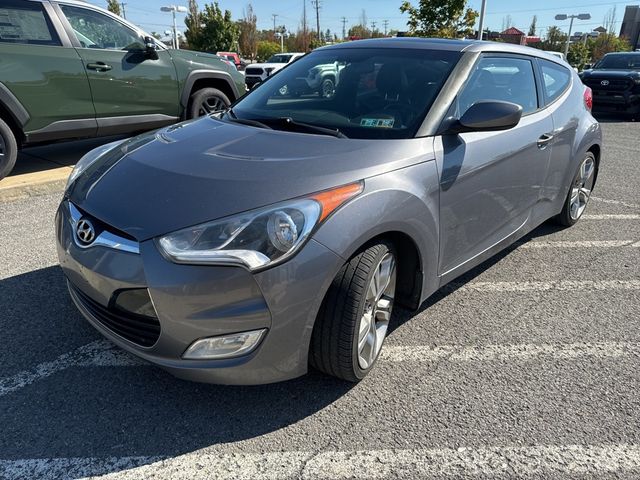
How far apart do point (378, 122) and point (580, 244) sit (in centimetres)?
258

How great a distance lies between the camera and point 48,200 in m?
5.11

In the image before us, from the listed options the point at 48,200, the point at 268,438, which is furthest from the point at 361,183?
the point at 48,200

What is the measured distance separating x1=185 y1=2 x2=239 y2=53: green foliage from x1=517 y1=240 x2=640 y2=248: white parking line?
4216 cm

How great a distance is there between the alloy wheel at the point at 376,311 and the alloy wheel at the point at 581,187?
2649 millimetres

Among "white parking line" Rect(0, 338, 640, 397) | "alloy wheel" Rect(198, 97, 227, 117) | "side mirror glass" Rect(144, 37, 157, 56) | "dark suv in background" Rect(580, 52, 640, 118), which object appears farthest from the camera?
"dark suv in background" Rect(580, 52, 640, 118)

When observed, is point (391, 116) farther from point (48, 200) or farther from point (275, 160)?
point (48, 200)

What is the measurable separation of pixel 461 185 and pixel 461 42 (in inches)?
45.4

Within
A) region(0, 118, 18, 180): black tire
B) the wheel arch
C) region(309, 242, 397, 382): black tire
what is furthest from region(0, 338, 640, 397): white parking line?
the wheel arch

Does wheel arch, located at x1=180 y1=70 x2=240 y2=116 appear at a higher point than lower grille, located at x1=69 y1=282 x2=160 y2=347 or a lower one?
higher

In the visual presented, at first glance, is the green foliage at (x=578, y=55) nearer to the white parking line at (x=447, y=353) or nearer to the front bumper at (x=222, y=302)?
the white parking line at (x=447, y=353)

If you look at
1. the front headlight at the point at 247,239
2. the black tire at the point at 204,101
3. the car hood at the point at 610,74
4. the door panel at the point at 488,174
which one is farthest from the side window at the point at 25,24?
the car hood at the point at 610,74

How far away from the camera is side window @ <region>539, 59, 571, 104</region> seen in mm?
3826

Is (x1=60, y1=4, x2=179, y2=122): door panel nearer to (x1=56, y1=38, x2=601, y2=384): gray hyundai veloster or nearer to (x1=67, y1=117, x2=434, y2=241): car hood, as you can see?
(x1=56, y1=38, x2=601, y2=384): gray hyundai veloster

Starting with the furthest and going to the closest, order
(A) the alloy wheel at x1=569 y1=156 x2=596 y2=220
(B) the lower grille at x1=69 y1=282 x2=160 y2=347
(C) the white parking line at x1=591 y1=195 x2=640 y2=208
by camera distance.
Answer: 1. (C) the white parking line at x1=591 y1=195 x2=640 y2=208
2. (A) the alloy wheel at x1=569 y1=156 x2=596 y2=220
3. (B) the lower grille at x1=69 y1=282 x2=160 y2=347
